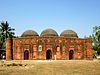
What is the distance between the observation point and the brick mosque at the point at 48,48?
4066 centimetres

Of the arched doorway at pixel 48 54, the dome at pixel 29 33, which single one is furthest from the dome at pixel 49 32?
the arched doorway at pixel 48 54

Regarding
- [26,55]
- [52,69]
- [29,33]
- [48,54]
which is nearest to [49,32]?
[29,33]

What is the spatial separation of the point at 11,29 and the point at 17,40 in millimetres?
12663

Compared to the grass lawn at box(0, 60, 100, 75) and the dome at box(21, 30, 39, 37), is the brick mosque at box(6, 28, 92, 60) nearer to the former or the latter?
the dome at box(21, 30, 39, 37)

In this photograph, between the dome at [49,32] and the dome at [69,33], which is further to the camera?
the dome at [69,33]

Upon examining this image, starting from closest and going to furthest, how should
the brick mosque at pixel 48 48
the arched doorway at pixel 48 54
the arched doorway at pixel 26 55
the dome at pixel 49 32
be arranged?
1. the brick mosque at pixel 48 48
2. the arched doorway at pixel 48 54
3. the arched doorway at pixel 26 55
4. the dome at pixel 49 32

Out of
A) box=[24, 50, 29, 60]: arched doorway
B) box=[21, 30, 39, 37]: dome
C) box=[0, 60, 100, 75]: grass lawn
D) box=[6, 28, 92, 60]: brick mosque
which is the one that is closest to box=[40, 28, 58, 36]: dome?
box=[6, 28, 92, 60]: brick mosque

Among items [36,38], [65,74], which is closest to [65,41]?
[36,38]

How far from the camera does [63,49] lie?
40.9m

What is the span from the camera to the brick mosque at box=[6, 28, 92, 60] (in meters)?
40.7

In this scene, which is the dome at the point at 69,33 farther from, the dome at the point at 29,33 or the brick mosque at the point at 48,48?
the dome at the point at 29,33

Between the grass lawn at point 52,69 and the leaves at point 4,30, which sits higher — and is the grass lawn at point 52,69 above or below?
below

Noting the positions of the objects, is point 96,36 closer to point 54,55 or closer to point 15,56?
point 54,55

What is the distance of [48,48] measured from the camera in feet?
134
